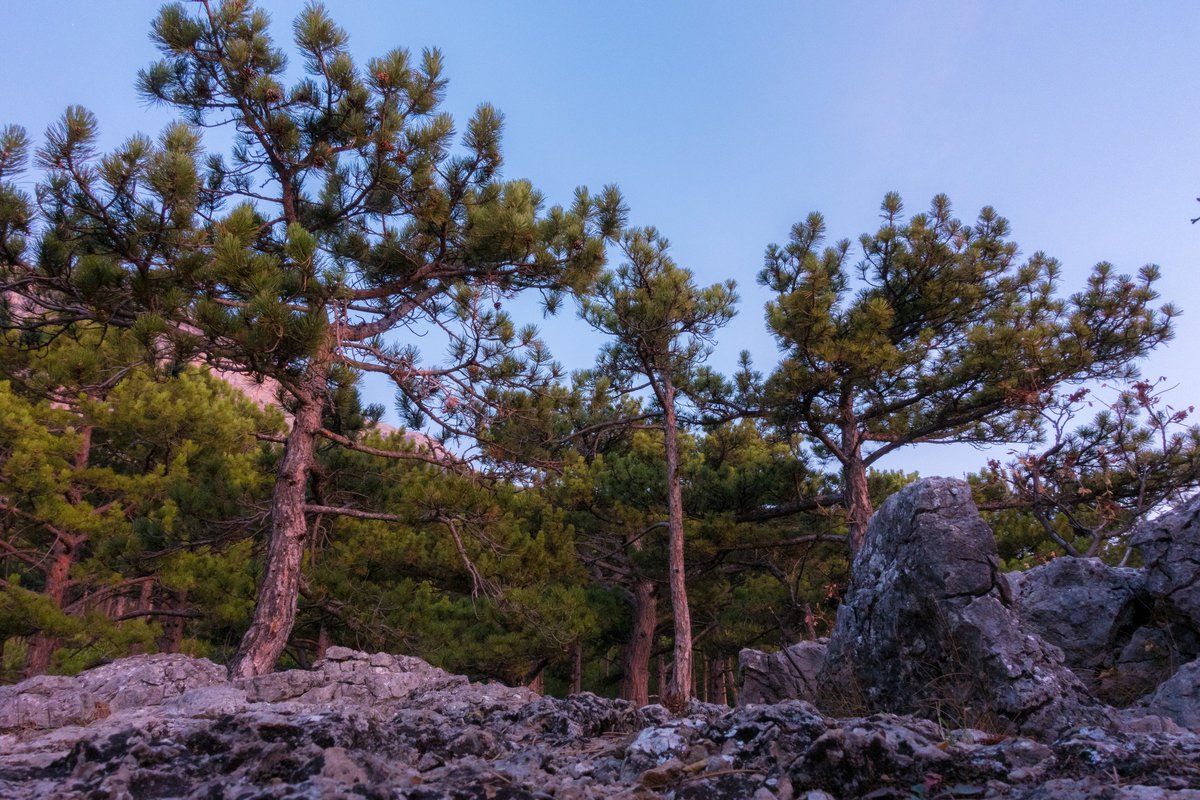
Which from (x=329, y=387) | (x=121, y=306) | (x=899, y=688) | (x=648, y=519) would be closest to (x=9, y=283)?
(x=121, y=306)

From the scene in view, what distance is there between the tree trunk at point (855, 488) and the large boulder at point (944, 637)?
19.0 feet

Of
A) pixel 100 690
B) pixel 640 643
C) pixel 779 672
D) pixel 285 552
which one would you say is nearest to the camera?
pixel 100 690

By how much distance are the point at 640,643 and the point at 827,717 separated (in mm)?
11572

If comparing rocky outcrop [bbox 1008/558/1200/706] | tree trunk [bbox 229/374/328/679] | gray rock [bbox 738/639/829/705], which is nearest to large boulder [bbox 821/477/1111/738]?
rocky outcrop [bbox 1008/558/1200/706]

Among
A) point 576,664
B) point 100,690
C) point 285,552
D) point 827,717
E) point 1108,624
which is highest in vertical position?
point 285,552

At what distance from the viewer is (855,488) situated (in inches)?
430

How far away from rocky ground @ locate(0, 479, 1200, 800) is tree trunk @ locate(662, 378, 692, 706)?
3130 mm

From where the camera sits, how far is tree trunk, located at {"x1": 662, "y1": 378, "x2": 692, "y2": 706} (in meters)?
9.62

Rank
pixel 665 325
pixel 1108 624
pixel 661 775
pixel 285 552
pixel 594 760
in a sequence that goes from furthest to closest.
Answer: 1. pixel 665 325
2. pixel 285 552
3. pixel 1108 624
4. pixel 594 760
5. pixel 661 775

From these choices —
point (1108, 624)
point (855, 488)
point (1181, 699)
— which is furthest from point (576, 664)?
point (1181, 699)

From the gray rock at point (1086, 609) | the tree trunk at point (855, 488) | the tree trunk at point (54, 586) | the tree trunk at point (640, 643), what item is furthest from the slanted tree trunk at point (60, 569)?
the gray rock at point (1086, 609)

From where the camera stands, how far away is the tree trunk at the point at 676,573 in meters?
9.62

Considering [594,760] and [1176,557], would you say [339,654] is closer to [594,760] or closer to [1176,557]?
[594,760]

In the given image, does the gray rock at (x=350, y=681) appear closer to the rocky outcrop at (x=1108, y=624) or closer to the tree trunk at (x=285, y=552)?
the tree trunk at (x=285, y=552)
